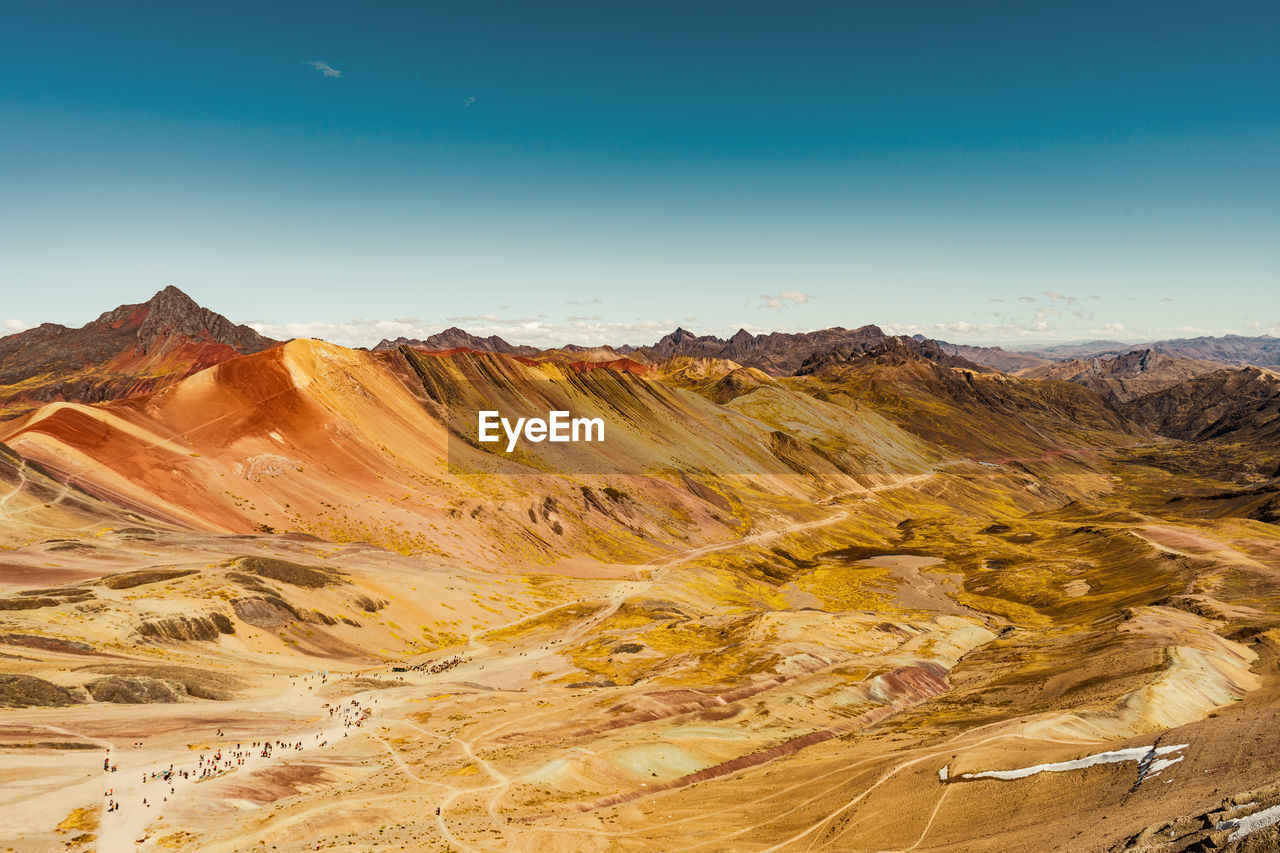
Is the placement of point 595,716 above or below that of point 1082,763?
below

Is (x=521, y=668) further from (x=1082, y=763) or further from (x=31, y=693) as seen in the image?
(x=1082, y=763)

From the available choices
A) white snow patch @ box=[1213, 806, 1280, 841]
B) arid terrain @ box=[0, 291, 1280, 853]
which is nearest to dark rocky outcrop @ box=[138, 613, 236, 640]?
arid terrain @ box=[0, 291, 1280, 853]

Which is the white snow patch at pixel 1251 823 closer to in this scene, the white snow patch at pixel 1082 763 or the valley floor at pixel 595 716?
the valley floor at pixel 595 716

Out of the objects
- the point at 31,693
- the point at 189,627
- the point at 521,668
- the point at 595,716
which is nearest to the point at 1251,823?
the point at 595,716

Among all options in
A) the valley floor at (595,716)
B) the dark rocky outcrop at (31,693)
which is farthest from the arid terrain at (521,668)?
the valley floor at (595,716)

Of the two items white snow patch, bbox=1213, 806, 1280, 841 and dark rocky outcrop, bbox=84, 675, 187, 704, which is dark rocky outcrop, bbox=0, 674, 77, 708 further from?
white snow patch, bbox=1213, 806, 1280, 841

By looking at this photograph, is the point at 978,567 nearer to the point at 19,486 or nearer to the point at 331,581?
the point at 331,581
